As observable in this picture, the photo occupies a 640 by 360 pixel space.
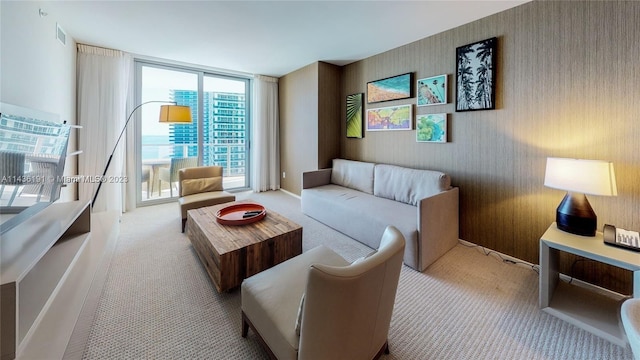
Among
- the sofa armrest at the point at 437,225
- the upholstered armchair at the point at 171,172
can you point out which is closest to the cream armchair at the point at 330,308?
the sofa armrest at the point at 437,225

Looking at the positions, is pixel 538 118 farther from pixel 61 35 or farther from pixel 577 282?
pixel 61 35

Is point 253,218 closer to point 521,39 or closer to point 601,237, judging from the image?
point 601,237

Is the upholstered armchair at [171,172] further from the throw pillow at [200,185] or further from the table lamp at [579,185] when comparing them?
the table lamp at [579,185]

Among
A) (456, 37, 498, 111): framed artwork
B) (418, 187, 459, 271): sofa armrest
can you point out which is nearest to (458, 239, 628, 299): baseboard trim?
(418, 187, 459, 271): sofa armrest

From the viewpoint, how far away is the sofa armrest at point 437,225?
228cm

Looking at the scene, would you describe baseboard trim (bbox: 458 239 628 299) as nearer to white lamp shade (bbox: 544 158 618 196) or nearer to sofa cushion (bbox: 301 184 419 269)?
white lamp shade (bbox: 544 158 618 196)

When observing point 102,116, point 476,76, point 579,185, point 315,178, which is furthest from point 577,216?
point 102,116

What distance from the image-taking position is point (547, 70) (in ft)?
7.33

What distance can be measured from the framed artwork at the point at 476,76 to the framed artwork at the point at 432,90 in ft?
0.54

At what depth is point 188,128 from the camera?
4.61 m

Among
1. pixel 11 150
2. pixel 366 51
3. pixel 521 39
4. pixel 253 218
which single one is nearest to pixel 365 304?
pixel 253 218

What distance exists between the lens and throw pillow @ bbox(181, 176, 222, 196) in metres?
3.48

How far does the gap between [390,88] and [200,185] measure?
9.93ft

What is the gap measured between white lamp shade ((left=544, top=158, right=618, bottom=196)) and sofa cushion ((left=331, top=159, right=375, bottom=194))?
2024mm
